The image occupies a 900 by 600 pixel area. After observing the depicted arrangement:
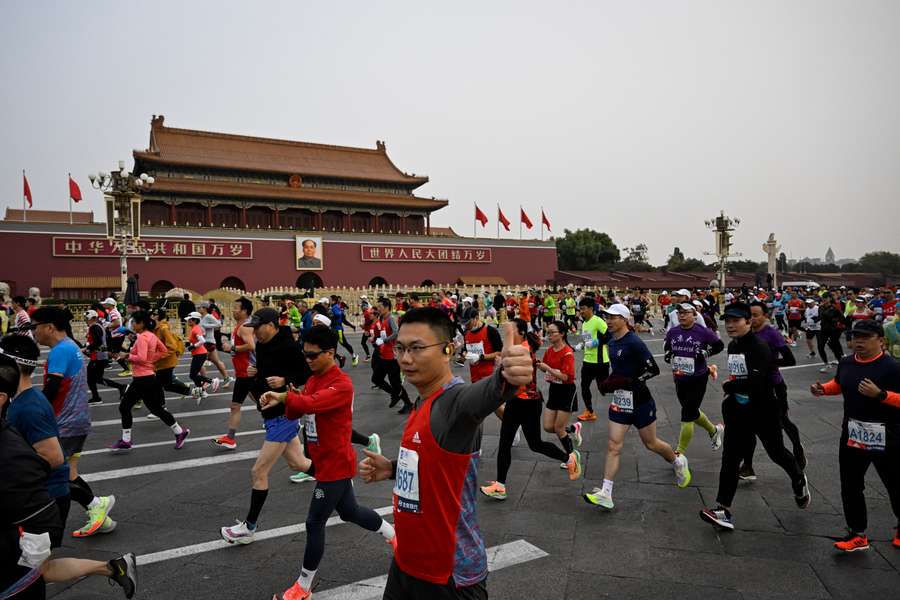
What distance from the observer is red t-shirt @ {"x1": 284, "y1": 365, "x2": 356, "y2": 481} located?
331 centimetres

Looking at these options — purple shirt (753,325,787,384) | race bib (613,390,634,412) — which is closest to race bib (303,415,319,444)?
race bib (613,390,634,412)

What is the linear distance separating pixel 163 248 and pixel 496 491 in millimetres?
29917

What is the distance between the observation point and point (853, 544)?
3697mm

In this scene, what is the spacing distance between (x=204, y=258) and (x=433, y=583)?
106 ft

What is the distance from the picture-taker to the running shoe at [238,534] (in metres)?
3.97

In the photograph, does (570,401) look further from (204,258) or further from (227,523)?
(204,258)

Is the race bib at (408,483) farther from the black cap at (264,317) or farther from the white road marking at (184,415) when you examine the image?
the white road marking at (184,415)

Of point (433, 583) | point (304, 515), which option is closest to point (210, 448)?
point (304, 515)

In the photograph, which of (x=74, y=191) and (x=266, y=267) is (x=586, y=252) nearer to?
(x=266, y=267)

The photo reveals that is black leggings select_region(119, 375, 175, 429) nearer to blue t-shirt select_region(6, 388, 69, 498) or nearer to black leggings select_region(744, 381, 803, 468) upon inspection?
blue t-shirt select_region(6, 388, 69, 498)

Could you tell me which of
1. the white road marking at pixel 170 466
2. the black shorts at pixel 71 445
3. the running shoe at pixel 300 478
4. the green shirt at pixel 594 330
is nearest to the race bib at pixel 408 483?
the black shorts at pixel 71 445

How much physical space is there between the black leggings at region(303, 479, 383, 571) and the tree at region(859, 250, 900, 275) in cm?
9152

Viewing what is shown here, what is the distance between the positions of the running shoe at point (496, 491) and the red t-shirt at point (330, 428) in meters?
1.79

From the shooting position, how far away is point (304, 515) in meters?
4.61
